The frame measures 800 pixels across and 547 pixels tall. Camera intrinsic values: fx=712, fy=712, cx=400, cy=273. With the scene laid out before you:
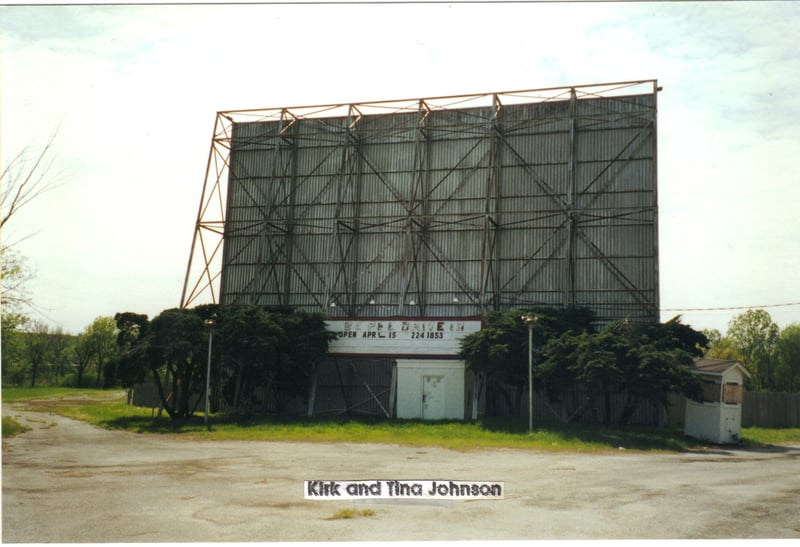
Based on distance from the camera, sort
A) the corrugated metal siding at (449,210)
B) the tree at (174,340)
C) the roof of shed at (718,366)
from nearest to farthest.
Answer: the roof of shed at (718,366)
the tree at (174,340)
the corrugated metal siding at (449,210)

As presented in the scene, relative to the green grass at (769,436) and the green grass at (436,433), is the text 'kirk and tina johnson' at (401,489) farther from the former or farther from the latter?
the green grass at (769,436)

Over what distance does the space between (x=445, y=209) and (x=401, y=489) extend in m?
23.6

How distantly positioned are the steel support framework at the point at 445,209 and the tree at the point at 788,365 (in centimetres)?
2373

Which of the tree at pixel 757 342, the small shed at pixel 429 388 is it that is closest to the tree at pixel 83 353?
the small shed at pixel 429 388

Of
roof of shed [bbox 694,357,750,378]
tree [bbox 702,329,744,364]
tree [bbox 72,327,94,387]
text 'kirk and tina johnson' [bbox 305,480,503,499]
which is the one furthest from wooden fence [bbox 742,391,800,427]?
tree [bbox 72,327,94,387]

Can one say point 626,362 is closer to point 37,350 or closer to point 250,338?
point 250,338

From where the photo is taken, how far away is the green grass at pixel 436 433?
2358 cm

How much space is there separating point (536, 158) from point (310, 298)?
13.7 m

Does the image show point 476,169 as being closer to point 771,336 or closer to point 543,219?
point 543,219

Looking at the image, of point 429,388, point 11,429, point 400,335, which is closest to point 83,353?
point 11,429

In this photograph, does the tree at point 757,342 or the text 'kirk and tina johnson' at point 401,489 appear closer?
the text 'kirk and tina johnson' at point 401,489

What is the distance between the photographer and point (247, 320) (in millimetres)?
30734

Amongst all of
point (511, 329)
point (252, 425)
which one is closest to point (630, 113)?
point (511, 329)

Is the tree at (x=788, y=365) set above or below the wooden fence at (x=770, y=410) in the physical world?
above
